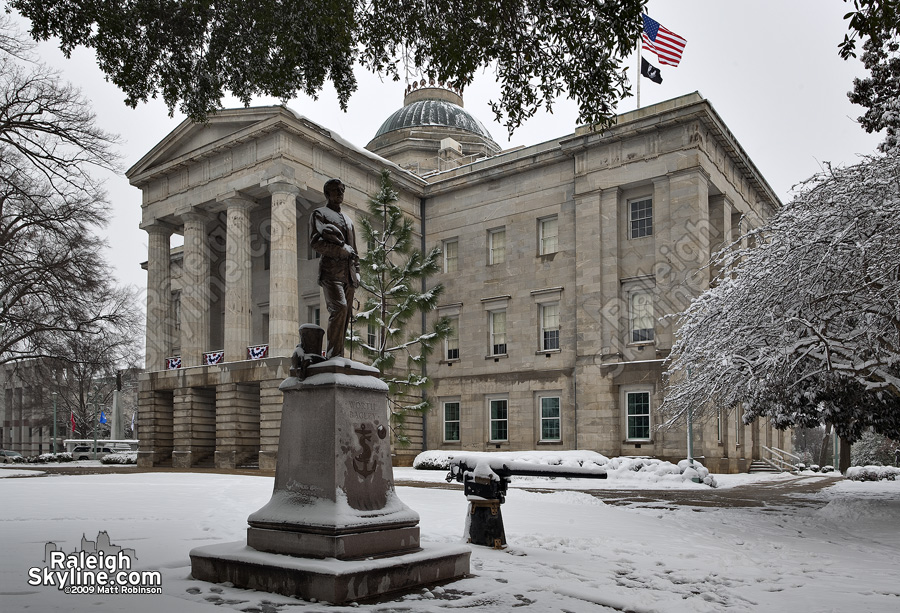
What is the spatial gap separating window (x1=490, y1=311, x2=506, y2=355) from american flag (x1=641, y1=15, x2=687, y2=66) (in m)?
14.2

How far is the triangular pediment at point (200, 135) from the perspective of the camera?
3338 cm

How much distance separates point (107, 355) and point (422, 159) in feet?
101

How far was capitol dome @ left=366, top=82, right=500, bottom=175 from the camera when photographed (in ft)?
178

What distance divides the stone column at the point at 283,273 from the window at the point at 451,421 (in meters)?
9.30

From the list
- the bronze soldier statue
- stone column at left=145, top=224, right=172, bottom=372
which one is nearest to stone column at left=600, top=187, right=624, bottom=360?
stone column at left=145, top=224, right=172, bottom=372

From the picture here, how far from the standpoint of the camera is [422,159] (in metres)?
54.5

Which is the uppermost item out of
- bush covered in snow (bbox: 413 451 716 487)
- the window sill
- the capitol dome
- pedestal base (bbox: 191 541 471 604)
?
the capitol dome

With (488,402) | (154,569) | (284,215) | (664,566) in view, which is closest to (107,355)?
(284,215)

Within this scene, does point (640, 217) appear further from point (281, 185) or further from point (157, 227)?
point (157, 227)

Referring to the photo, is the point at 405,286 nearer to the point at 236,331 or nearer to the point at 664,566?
the point at 236,331

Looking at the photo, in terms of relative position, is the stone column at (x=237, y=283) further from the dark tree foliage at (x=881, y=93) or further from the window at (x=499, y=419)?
the dark tree foliage at (x=881, y=93)

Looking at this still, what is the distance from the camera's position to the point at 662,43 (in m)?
Answer: 29.1

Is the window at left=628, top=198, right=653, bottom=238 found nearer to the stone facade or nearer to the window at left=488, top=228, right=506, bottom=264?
the window at left=488, top=228, right=506, bottom=264

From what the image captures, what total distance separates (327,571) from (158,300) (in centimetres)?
3714
